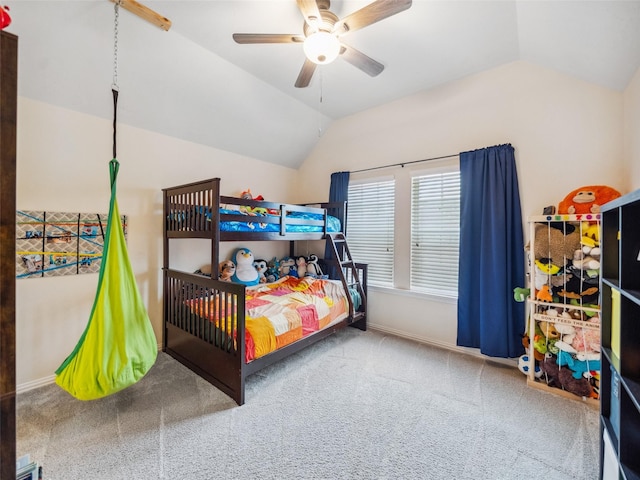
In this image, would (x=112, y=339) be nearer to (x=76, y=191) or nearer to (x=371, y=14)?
(x=76, y=191)

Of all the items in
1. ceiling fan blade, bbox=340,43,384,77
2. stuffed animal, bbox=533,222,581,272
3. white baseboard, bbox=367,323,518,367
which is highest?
ceiling fan blade, bbox=340,43,384,77

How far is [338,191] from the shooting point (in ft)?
12.5

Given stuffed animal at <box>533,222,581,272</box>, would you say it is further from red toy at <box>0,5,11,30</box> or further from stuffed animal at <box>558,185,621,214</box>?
red toy at <box>0,5,11,30</box>

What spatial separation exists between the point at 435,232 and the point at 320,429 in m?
2.29

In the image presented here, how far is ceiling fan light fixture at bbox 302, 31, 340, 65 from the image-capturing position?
158 cm

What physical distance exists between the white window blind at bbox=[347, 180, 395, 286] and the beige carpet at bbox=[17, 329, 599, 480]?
53.4 inches

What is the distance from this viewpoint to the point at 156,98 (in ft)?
8.41

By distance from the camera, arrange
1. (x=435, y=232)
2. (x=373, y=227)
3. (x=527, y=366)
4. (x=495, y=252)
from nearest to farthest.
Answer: (x=527, y=366) < (x=495, y=252) < (x=435, y=232) < (x=373, y=227)

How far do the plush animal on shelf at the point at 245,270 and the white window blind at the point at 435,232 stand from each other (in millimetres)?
1962

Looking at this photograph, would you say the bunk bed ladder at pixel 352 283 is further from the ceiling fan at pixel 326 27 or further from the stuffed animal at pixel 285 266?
the ceiling fan at pixel 326 27

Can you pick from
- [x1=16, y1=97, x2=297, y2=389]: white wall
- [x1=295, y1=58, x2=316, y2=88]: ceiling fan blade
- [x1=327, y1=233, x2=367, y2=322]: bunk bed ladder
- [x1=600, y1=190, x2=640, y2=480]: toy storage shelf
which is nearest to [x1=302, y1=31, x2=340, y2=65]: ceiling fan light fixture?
[x1=295, y1=58, x2=316, y2=88]: ceiling fan blade

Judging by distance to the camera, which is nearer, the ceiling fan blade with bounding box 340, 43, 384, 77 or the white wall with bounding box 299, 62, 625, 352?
the ceiling fan blade with bounding box 340, 43, 384, 77

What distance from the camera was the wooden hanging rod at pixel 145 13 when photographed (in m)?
1.84

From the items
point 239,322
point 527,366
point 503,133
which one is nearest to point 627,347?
point 527,366
